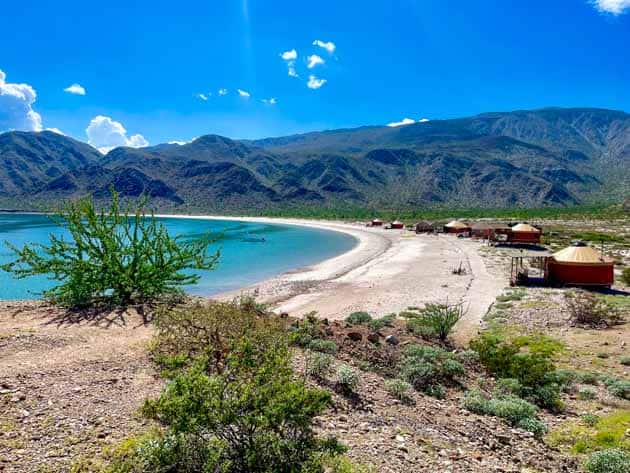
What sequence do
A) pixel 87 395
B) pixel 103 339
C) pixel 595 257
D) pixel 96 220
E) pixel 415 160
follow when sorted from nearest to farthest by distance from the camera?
pixel 87 395
pixel 103 339
pixel 96 220
pixel 595 257
pixel 415 160

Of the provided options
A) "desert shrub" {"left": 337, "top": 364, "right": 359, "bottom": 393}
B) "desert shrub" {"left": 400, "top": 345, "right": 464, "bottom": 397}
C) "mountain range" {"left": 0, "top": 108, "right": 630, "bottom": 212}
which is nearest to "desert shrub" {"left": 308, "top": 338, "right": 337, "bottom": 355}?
"desert shrub" {"left": 400, "top": 345, "right": 464, "bottom": 397}

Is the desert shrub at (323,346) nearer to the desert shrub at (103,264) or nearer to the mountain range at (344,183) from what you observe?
the desert shrub at (103,264)

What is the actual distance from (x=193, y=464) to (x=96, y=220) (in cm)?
751

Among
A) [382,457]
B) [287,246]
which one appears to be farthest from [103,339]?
[287,246]

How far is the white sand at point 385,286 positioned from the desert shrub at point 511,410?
499 cm

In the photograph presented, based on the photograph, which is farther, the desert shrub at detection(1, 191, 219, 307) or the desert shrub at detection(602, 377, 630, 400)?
the desert shrub at detection(1, 191, 219, 307)

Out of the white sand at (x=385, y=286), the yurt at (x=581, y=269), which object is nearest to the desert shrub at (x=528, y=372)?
the white sand at (x=385, y=286)

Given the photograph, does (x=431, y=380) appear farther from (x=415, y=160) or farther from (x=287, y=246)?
(x=415, y=160)

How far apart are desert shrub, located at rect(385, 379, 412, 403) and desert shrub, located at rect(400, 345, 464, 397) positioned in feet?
1.74

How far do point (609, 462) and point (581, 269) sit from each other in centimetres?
1670

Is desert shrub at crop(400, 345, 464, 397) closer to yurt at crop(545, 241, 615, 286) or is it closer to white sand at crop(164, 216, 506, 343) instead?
white sand at crop(164, 216, 506, 343)

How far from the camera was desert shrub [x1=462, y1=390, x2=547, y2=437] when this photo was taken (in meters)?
5.67

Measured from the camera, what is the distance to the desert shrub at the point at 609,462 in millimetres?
4484

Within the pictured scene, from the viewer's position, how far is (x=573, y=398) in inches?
292
